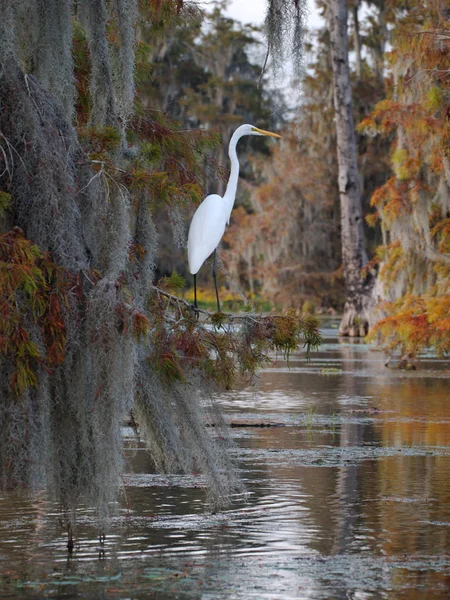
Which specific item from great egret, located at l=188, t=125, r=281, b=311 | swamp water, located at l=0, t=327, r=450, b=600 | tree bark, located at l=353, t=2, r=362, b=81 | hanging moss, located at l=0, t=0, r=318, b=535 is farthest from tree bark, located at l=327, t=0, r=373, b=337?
hanging moss, located at l=0, t=0, r=318, b=535

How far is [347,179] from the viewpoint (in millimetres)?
31422

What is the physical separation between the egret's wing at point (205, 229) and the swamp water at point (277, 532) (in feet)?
5.33

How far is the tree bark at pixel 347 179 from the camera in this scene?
31516 mm

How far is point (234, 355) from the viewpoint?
7.17m

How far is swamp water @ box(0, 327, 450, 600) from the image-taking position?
600 centimetres

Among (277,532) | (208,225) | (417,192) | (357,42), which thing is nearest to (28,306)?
(277,532)

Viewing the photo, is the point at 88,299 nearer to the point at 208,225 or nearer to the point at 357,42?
the point at 208,225

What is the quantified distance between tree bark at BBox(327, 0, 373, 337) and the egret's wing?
23554 millimetres

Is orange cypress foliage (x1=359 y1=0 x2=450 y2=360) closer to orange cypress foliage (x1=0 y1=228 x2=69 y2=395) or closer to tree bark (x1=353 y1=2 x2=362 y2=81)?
orange cypress foliage (x1=0 y1=228 x2=69 y2=395)

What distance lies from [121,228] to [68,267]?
409 mm

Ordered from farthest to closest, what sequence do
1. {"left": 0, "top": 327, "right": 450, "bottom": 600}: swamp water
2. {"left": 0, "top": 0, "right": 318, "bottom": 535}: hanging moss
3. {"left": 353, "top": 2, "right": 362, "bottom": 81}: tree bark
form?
{"left": 353, "top": 2, "right": 362, "bottom": 81}: tree bark
{"left": 0, "top": 327, "right": 450, "bottom": 600}: swamp water
{"left": 0, "top": 0, "right": 318, "bottom": 535}: hanging moss

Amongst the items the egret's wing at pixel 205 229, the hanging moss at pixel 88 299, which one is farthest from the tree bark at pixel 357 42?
the hanging moss at pixel 88 299

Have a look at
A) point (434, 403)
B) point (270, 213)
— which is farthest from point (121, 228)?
point (270, 213)

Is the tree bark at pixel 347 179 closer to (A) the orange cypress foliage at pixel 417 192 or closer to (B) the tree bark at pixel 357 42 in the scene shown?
(A) the orange cypress foliage at pixel 417 192
